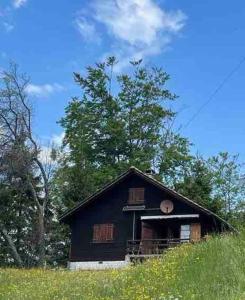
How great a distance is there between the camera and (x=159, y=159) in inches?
2463

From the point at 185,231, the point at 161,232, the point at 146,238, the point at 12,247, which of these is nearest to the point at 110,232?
the point at 146,238

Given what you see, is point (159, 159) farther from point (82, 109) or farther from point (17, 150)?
point (17, 150)

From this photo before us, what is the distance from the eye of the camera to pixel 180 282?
47.3 feet

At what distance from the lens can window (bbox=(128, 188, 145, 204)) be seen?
47906 millimetres

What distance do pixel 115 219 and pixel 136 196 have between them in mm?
2269

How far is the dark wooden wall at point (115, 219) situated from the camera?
46.5m

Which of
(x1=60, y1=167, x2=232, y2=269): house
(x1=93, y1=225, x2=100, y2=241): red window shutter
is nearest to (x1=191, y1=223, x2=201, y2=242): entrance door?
(x1=60, y1=167, x2=232, y2=269): house

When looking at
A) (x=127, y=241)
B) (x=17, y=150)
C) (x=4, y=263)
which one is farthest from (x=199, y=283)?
(x=4, y=263)

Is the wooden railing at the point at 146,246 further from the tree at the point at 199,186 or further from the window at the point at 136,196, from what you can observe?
the tree at the point at 199,186

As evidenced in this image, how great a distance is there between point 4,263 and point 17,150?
10.8 metres

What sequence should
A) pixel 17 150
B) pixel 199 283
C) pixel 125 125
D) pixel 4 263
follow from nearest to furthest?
pixel 199 283 < pixel 17 150 < pixel 4 263 < pixel 125 125

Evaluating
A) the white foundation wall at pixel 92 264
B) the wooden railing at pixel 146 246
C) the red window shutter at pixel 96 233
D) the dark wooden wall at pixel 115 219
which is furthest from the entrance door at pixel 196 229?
the red window shutter at pixel 96 233

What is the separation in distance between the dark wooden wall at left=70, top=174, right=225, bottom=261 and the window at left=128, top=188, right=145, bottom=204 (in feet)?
0.99

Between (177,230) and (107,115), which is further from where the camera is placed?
(107,115)
